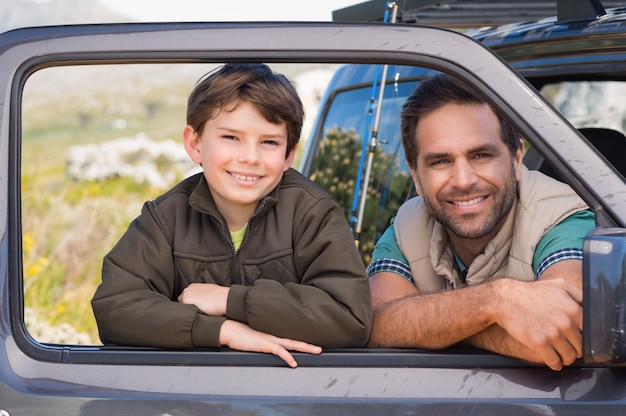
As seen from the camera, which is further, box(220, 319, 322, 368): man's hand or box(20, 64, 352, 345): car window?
box(20, 64, 352, 345): car window

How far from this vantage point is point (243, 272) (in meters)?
2.15

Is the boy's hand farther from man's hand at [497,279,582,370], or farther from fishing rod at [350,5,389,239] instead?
fishing rod at [350,5,389,239]

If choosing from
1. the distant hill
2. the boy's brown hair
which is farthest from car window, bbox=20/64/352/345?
the distant hill

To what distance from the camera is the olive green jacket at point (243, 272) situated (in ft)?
6.23

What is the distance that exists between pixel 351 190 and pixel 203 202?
5.41 ft

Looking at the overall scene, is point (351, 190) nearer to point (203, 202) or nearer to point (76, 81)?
point (203, 202)

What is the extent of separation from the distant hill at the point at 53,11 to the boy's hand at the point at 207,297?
9540 cm

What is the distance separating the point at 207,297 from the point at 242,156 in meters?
0.37

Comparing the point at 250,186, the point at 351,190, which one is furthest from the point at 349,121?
the point at 250,186

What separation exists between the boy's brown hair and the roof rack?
111 centimetres

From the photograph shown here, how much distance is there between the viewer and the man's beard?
2363 mm

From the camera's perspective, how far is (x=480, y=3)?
11.9 ft

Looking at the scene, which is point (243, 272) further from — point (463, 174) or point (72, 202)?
point (72, 202)

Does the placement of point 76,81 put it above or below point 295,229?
above
